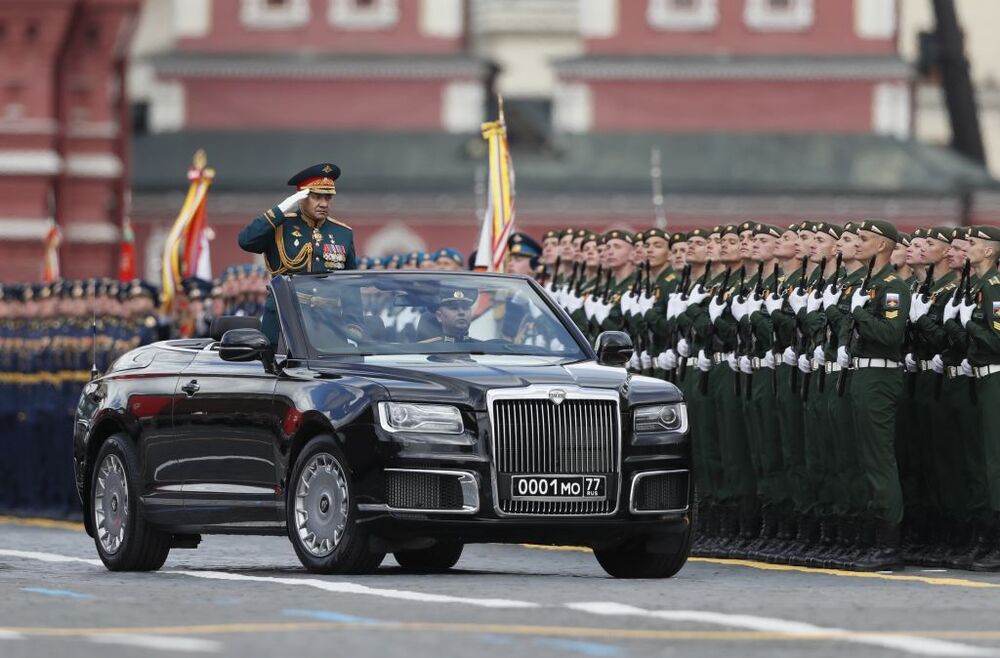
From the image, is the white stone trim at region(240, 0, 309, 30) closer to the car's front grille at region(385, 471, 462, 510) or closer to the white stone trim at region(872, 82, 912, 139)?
the white stone trim at region(872, 82, 912, 139)

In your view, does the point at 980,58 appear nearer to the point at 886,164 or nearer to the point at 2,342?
the point at 886,164

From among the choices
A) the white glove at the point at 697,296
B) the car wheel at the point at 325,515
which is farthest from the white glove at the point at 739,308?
the car wheel at the point at 325,515

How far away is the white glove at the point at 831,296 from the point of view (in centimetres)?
1867

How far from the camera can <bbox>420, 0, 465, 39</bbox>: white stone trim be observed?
68750 millimetres

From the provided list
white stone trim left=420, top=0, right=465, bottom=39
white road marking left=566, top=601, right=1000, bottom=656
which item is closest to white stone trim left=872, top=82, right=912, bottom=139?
white stone trim left=420, top=0, right=465, bottom=39

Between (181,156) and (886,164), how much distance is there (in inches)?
546

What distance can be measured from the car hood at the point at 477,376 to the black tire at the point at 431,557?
145cm

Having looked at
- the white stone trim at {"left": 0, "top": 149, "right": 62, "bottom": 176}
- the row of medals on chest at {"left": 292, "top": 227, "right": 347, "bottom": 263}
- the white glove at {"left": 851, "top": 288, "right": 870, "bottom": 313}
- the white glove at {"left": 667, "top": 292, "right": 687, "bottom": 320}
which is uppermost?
the row of medals on chest at {"left": 292, "top": 227, "right": 347, "bottom": 263}

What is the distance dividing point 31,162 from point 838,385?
128 ft

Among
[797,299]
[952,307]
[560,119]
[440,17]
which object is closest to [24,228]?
[440,17]

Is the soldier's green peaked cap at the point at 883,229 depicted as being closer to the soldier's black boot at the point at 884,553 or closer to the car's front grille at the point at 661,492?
the soldier's black boot at the point at 884,553

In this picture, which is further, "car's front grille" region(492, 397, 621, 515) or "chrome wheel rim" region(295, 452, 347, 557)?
"chrome wheel rim" region(295, 452, 347, 557)

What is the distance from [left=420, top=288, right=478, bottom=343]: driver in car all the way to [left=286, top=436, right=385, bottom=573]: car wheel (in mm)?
963

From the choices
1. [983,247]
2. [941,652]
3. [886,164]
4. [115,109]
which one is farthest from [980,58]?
[941,652]
